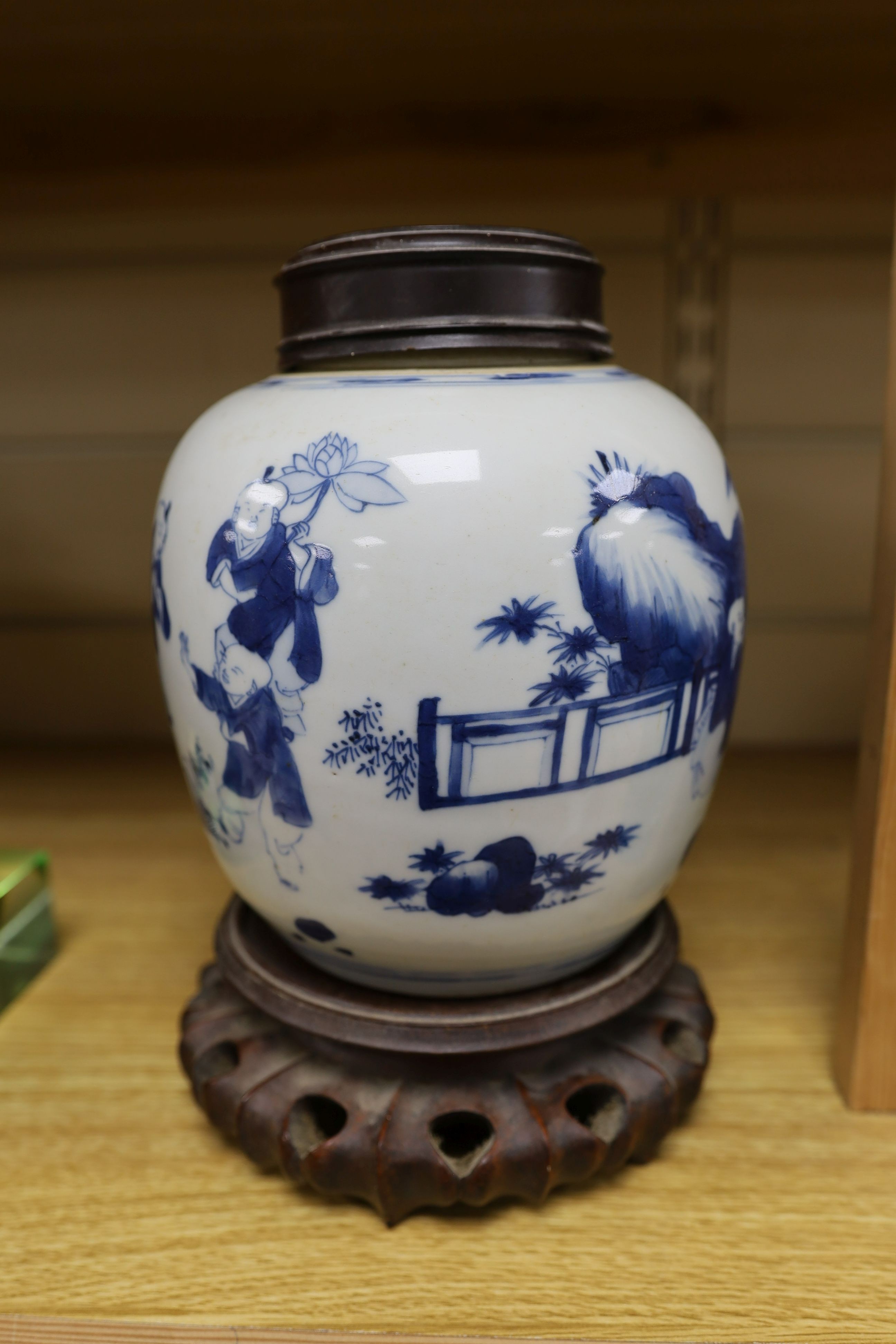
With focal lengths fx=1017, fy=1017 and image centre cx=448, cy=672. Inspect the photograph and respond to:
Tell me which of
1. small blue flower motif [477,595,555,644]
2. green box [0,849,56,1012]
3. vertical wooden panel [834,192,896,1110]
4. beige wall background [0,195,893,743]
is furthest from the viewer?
beige wall background [0,195,893,743]

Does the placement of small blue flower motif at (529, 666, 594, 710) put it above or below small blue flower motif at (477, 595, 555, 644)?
below

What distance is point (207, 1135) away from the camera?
727mm

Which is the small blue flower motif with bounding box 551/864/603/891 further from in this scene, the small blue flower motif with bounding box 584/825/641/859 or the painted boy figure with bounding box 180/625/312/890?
the painted boy figure with bounding box 180/625/312/890

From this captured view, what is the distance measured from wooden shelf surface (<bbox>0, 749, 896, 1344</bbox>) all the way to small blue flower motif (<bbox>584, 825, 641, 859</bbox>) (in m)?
0.23

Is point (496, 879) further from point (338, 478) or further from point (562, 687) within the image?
point (338, 478)

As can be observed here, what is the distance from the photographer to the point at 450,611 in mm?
562

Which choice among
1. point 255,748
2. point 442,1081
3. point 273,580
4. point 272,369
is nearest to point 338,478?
point 273,580

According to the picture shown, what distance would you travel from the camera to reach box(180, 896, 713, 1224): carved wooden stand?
0.64 meters

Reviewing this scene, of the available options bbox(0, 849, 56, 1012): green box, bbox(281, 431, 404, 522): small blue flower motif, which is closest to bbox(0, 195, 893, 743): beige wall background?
bbox(0, 849, 56, 1012): green box

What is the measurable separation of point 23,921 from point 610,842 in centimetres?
56

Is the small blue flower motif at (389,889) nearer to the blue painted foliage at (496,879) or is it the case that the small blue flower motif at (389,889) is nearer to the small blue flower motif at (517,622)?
the blue painted foliage at (496,879)

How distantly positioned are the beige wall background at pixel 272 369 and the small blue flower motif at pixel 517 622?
72cm

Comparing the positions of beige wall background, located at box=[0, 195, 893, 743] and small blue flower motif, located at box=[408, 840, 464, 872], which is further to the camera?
beige wall background, located at box=[0, 195, 893, 743]

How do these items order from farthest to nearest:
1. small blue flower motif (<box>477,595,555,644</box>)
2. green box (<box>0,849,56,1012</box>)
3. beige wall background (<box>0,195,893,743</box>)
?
beige wall background (<box>0,195,893,743</box>)
green box (<box>0,849,56,1012</box>)
small blue flower motif (<box>477,595,555,644</box>)
